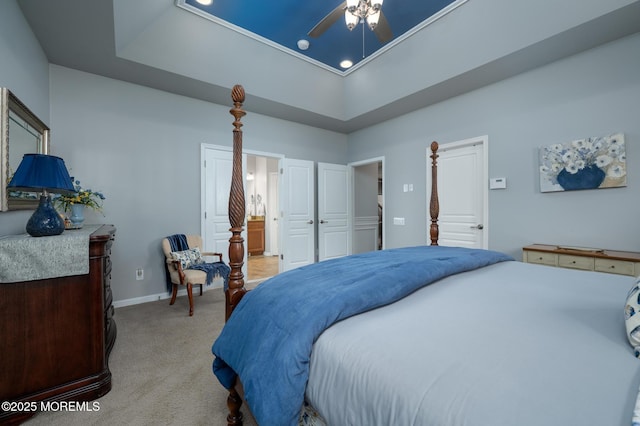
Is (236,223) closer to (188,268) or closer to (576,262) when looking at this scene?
(188,268)

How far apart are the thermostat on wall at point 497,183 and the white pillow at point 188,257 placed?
13.0 ft

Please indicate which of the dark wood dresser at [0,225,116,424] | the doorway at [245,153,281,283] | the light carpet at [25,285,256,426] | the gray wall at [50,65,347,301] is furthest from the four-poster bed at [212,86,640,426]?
the doorway at [245,153,281,283]

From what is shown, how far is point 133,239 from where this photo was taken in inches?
143

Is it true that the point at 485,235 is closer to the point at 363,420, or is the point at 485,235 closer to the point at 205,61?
the point at 363,420

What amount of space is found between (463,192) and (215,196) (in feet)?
12.1

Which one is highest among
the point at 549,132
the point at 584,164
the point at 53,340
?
the point at 549,132

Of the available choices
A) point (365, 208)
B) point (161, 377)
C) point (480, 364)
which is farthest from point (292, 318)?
point (365, 208)

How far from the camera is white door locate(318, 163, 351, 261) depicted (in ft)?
18.0

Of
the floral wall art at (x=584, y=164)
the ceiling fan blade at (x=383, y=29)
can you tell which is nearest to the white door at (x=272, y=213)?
the ceiling fan blade at (x=383, y=29)

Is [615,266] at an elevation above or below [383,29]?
below

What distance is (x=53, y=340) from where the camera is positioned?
67.2 inches

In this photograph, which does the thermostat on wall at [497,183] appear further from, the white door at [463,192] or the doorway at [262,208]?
the doorway at [262,208]

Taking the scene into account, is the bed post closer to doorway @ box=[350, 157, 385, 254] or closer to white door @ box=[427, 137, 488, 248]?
white door @ box=[427, 137, 488, 248]

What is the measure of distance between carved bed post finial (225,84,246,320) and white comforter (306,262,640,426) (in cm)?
76
